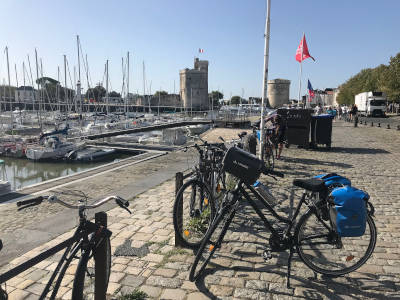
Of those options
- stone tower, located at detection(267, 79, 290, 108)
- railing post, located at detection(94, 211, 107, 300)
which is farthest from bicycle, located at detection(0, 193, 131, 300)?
stone tower, located at detection(267, 79, 290, 108)

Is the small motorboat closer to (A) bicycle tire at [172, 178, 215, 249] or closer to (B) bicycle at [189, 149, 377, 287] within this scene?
(A) bicycle tire at [172, 178, 215, 249]

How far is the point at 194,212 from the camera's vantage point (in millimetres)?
4461

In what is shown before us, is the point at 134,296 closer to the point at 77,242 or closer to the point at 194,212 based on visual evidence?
the point at 77,242

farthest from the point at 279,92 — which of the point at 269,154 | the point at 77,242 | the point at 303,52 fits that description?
the point at 77,242

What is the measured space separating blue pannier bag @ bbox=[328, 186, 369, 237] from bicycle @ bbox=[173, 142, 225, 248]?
1.59 m

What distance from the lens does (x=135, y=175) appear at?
9.91m

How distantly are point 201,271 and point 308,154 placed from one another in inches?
356

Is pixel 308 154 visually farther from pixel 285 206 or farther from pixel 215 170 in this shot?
pixel 215 170

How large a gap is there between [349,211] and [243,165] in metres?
1.07

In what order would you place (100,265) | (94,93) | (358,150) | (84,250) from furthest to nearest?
(94,93), (358,150), (100,265), (84,250)

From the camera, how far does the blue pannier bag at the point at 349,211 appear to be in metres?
3.02

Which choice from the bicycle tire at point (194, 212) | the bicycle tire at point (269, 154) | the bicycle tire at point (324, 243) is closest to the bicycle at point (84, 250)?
the bicycle tire at point (194, 212)

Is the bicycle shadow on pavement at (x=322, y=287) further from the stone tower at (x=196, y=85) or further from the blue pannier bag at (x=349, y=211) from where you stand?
the stone tower at (x=196, y=85)

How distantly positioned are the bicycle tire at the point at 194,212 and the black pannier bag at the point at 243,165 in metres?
0.81
